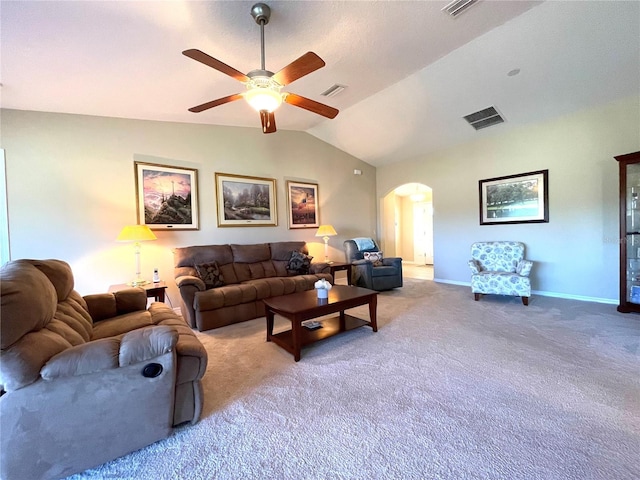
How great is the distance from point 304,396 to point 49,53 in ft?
Answer: 11.0

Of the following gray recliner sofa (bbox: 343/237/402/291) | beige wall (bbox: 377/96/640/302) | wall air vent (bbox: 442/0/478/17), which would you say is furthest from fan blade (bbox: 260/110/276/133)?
beige wall (bbox: 377/96/640/302)

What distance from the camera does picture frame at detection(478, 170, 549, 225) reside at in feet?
14.3

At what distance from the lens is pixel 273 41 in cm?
248

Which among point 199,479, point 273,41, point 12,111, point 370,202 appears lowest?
point 199,479

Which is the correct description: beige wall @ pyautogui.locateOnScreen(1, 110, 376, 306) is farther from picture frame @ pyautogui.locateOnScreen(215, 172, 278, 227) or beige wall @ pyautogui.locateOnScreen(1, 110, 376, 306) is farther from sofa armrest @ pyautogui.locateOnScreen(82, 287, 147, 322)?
sofa armrest @ pyautogui.locateOnScreen(82, 287, 147, 322)

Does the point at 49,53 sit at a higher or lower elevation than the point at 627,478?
higher

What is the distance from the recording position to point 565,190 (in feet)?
13.5

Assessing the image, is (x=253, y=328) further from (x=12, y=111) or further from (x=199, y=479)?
(x=12, y=111)

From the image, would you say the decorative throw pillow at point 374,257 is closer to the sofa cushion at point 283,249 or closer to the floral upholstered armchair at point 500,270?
the sofa cushion at point 283,249

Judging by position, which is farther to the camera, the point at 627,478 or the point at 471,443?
the point at 471,443

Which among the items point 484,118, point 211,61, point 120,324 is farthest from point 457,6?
point 120,324

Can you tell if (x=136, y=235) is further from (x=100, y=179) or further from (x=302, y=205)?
(x=302, y=205)

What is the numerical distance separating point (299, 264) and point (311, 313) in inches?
78.9

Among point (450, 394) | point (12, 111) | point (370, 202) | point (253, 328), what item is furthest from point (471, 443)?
point (370, 202)
